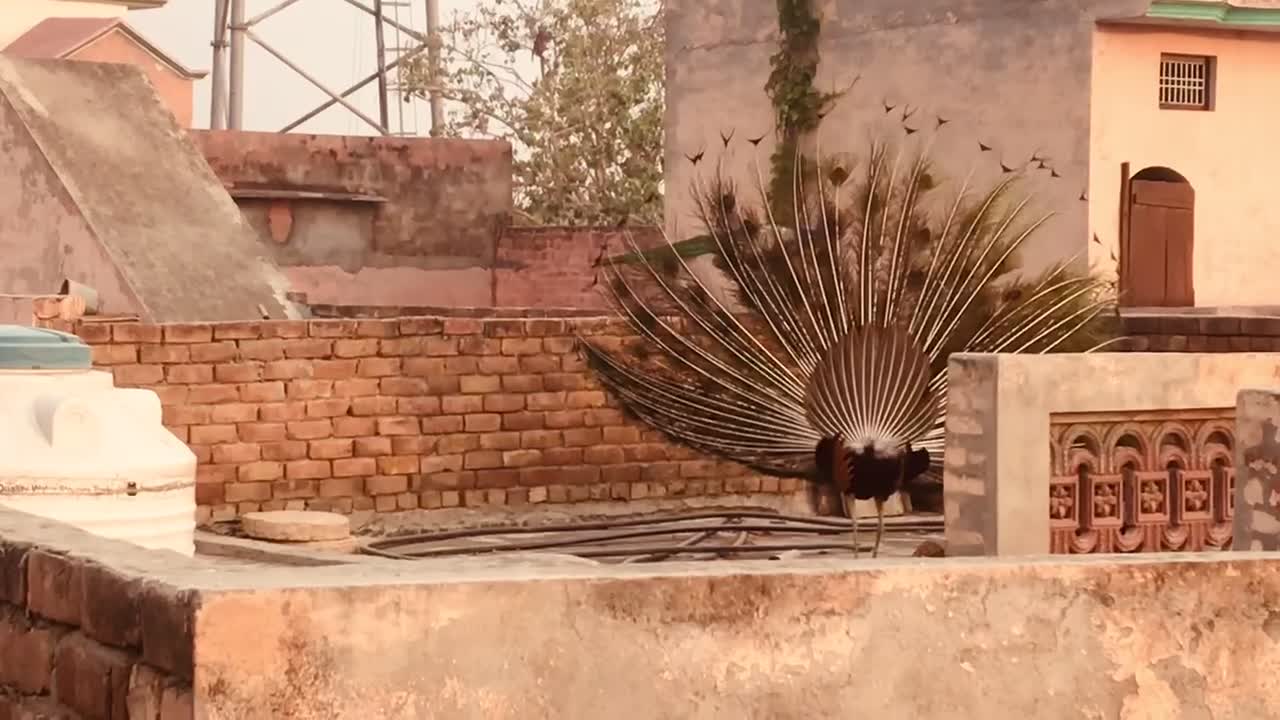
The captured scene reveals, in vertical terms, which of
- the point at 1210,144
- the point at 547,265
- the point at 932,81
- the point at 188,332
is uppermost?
the point at 932,81

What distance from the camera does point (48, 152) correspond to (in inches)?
786

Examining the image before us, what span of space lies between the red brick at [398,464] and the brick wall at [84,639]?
928 centimetres

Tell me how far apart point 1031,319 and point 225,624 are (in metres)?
10.4

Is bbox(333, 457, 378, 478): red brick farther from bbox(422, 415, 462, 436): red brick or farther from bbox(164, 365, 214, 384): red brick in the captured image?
bbox(164, 365, 214, 384): red brick

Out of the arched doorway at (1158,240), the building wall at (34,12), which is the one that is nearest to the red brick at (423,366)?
the arched doorway at (1158,240)

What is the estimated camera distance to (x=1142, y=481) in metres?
9.45

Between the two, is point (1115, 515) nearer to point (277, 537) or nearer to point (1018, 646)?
point (1018, 646)

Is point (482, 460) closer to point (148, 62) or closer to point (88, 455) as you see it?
point (88, 455)

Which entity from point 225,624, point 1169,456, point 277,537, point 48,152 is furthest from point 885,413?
point 225,624

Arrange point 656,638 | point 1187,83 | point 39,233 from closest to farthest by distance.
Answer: point 656,638, point 39,233, point 1187,83

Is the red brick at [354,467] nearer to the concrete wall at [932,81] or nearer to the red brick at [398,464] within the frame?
the red brick at [398,464]

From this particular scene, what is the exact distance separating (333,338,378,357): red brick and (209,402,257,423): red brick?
0.66 m

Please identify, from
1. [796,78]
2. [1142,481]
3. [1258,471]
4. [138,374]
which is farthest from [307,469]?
[796,78]

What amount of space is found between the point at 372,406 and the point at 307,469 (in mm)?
565
